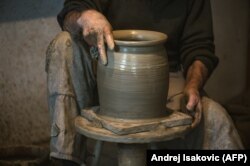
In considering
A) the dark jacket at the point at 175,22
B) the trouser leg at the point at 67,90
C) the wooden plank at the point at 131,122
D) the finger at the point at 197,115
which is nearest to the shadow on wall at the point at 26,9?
the dark jacket at the point at 175,22

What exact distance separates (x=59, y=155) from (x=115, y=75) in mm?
373

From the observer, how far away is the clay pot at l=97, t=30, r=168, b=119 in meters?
1.83

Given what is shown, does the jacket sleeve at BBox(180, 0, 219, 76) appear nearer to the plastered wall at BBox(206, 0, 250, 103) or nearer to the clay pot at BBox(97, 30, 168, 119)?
the clay pot at BBox(97, 30, 168, 119)

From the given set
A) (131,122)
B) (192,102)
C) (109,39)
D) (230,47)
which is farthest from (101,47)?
(230,47)

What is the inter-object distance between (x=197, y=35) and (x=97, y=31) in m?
0.61

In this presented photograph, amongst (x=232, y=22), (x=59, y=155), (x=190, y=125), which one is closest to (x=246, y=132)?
(x=232, y=22)

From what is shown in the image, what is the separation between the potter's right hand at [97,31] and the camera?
1.83 metres

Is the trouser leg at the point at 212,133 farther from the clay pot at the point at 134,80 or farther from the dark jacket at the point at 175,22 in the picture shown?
the dark jacket at the point at 175,22

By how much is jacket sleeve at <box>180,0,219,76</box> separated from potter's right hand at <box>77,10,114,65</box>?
0.50m

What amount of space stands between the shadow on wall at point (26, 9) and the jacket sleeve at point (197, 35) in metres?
0.74

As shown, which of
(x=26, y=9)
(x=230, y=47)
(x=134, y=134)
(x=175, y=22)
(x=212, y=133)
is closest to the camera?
(x=134, y=134)

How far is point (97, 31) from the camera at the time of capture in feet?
6.06

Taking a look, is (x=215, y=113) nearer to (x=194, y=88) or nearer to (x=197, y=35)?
(x=194, y=88)

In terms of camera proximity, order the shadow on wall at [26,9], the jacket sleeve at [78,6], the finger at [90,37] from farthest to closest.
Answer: the shadow on wall at [26,9]
the jacket sleeve at [78,6]
the finger at [90,37]
